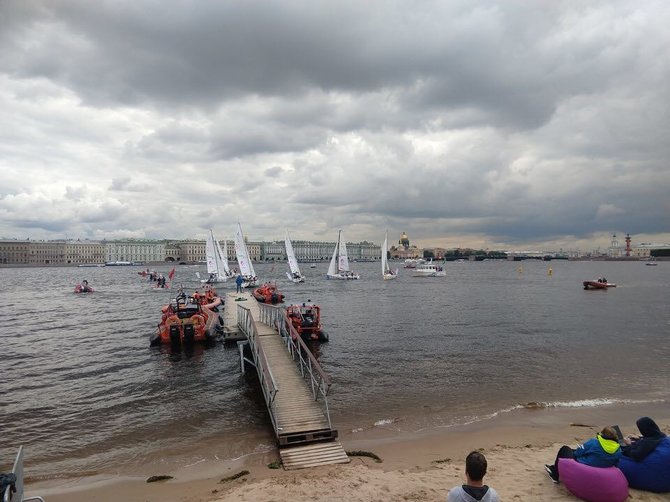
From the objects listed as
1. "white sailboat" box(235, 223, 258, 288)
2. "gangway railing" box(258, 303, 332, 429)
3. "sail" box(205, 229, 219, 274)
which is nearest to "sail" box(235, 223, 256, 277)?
"white sailboat" box(235, 223, 258, 288)

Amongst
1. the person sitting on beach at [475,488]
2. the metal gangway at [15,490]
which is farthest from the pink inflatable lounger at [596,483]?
the metal gangway at [15,490]

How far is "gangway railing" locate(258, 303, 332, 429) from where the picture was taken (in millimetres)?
15469

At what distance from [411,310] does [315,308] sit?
20.2 m

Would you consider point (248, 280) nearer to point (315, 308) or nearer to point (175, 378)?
point (315, 308)

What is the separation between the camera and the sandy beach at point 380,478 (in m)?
9.84

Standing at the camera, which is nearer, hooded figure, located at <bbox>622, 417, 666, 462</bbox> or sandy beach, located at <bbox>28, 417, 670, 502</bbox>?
hooded figure, located at <bbox>622, 417, 666, 462</bbox>

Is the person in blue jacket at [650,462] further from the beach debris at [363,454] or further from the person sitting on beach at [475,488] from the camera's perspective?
the beach debris at [363,454]

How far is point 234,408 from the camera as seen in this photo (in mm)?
17438

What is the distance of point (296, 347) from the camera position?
19.9 m

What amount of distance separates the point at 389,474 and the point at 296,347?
936 centimetres

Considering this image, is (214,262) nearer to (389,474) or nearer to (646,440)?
(389,474)

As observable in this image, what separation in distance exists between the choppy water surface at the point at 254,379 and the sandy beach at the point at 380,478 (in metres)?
1.28

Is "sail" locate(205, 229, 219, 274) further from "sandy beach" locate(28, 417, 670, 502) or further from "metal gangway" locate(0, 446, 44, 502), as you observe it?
"metal gangway" locate(0, 446, 44, 502)

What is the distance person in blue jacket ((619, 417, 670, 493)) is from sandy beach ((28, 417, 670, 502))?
0.20m
